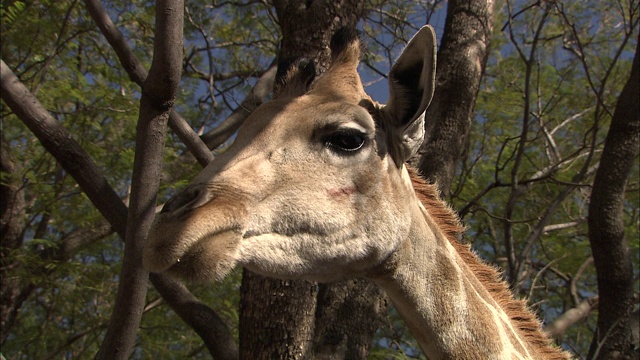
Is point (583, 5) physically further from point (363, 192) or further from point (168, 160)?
point (363, 192)

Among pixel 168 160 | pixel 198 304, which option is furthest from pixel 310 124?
pixel 168 160

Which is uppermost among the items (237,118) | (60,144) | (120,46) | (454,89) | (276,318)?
(237,118)

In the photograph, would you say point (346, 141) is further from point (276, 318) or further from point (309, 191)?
point (276, 318)

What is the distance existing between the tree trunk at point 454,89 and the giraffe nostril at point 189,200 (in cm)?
313

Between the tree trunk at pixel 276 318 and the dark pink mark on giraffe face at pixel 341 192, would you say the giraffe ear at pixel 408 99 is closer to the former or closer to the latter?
the dark pink mark on giraffe face at pixel 341 192

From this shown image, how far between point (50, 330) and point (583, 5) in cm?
1017

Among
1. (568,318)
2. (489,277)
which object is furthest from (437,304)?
(568,318)

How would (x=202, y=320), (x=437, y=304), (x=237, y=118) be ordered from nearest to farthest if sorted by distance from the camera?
1. (x=437, y=304)
2. (x=202, y=320)
3. (x=237, y=118)

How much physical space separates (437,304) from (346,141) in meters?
0.96

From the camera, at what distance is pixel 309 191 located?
8.88 ft

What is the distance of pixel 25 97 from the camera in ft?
12.0

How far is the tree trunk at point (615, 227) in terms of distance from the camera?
5980mm

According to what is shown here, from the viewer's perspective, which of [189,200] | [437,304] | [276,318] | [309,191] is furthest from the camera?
[276,318]

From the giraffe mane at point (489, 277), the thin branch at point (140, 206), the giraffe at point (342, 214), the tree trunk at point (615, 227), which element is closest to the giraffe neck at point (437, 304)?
the giraffe at point (342, 214)
